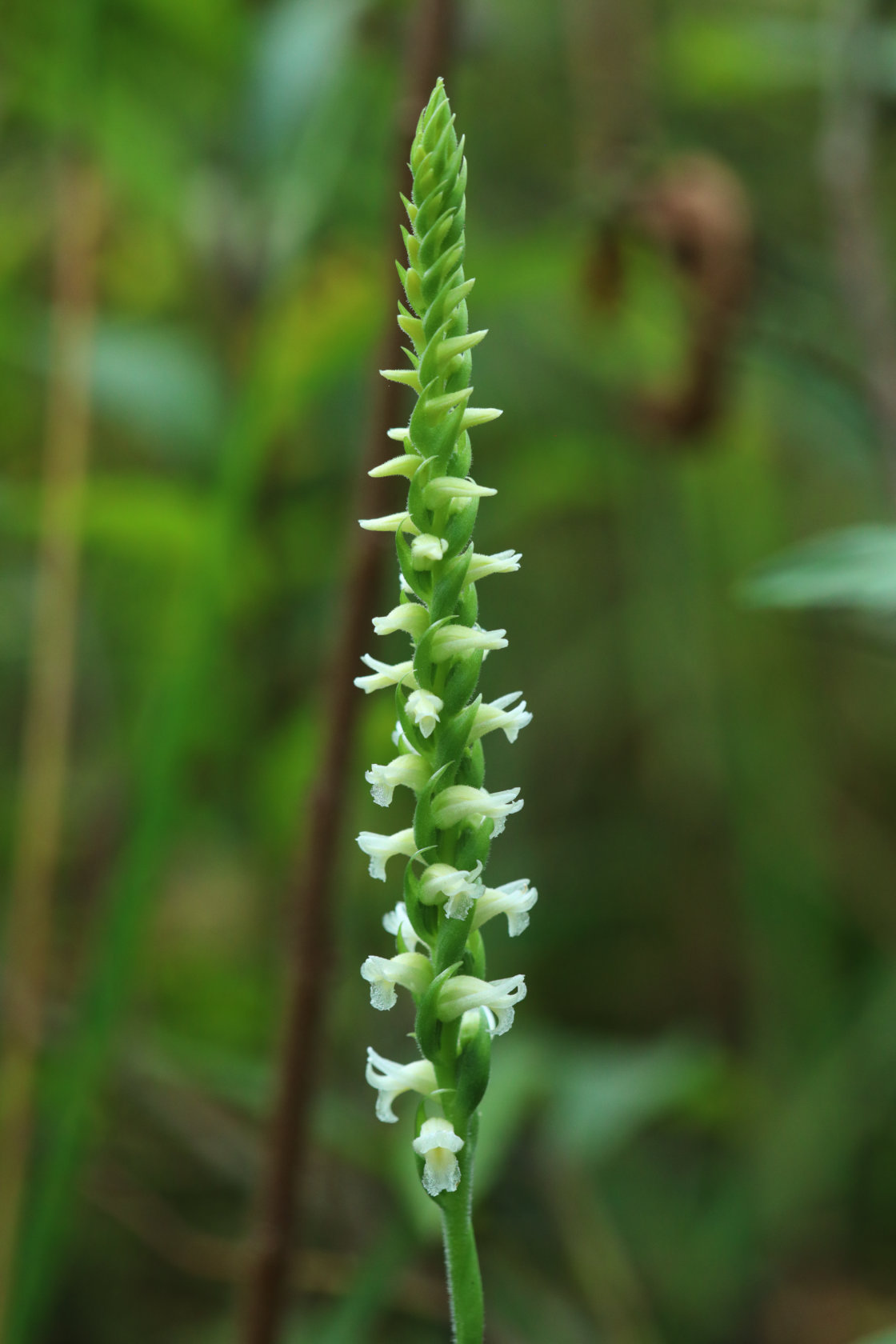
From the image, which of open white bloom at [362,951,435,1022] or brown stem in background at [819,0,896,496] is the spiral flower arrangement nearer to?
open white bloom at [362,951,435,1022]

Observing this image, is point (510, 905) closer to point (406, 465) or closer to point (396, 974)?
point (396, 974)

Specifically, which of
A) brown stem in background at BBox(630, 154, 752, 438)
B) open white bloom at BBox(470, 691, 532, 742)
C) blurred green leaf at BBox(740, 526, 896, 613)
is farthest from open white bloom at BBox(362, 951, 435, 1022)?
brown stem in background at BBox(630, 154, 752, 438)

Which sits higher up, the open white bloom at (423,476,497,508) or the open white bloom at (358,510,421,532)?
the open white bloom at (423,476,497,508)

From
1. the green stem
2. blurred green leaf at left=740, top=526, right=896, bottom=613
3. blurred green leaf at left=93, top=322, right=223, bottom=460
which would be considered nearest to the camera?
the green stem

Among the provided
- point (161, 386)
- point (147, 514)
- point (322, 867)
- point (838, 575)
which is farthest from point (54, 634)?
point (838, 575)

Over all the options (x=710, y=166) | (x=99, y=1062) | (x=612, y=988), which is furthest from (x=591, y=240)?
(x=612, y=988)

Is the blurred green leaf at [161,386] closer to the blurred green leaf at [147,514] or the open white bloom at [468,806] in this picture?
the blurred green leaf at [147,514]
